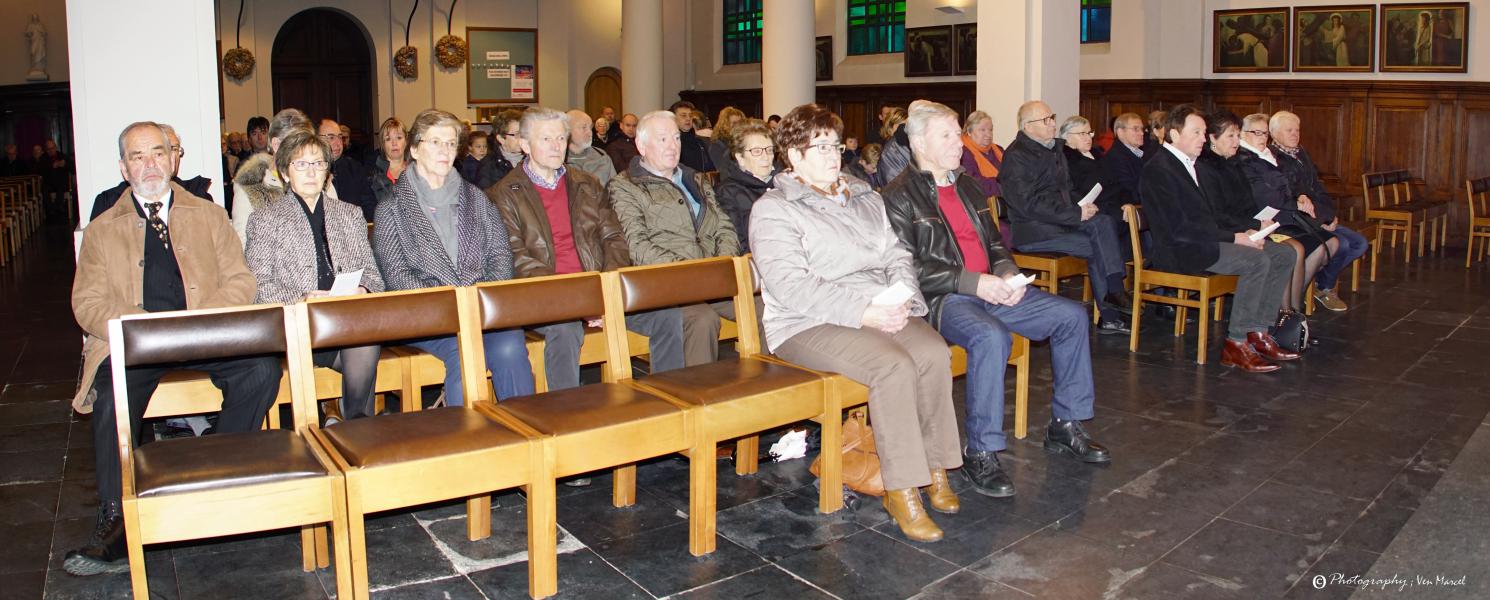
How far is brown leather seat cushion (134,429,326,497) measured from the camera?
9.29ft

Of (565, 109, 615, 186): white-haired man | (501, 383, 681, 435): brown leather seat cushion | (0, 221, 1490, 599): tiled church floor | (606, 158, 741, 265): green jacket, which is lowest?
(0, 221, 1490, 599): tiled church floor

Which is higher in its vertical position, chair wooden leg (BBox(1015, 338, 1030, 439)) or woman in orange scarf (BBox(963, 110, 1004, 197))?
woman in orange scarf (BBox(963, 110, 1004, 197))

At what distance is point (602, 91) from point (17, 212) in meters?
8.61

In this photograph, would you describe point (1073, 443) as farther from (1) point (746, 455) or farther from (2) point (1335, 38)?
(2) point (1335, 38)

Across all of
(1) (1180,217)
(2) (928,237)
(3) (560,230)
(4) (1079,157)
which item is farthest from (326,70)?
(2) (928,237)

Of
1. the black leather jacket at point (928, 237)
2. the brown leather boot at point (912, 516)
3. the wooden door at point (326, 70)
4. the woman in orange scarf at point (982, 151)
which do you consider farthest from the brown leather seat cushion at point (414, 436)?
the wooden door at point (326, 70)

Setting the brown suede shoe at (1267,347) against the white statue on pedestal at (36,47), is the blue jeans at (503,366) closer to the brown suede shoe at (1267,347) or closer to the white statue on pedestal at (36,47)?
the brown suede shoe at (1267,347)

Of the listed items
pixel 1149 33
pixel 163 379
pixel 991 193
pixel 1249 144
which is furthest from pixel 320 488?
pixel 1149 33

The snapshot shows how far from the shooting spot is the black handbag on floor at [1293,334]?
6.26 metres

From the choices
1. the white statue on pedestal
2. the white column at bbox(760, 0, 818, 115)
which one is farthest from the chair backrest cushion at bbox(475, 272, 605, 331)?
the white statue on pedestal

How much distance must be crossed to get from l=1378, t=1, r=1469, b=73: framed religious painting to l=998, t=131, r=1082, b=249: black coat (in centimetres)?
669

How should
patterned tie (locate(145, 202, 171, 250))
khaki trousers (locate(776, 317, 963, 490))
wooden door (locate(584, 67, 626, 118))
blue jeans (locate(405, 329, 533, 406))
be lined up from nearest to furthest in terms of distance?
1. khaki trousers (locate(776, 317, 963, 490))
2. patterned tie (locate(145, 202, 171, 250))
3. blue jeans (locate(405, 329, 533, 406))
4. wooden door (locate(584, 67, 626, 118))

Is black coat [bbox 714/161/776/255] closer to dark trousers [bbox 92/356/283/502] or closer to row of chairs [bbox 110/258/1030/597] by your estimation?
row of chairs [bbox 110/258/1030/597]

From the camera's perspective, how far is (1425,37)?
1143 centimetres
